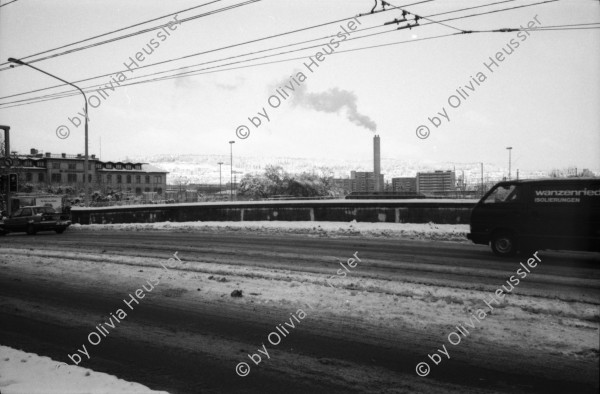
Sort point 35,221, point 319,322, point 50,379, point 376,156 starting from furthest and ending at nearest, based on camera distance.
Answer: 1. point 376,156
2. point 35,221
3. point 319,322
4. point 50,379

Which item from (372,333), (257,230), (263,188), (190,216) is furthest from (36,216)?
(263,188)

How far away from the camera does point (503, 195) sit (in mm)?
10695

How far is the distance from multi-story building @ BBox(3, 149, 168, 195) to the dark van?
8817 cm

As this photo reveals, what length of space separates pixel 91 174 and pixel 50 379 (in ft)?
333

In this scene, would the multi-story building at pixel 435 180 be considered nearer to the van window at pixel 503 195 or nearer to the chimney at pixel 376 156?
the chimney at pixel 376 156

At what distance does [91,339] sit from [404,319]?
4.18 m

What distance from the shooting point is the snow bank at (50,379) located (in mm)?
3564

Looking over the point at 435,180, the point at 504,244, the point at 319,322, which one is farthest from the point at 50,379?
the point at 435,180

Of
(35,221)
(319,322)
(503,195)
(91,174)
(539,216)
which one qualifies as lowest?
(319,322)

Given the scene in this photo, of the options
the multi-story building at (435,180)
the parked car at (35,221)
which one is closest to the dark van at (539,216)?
the parked car at (35,221)

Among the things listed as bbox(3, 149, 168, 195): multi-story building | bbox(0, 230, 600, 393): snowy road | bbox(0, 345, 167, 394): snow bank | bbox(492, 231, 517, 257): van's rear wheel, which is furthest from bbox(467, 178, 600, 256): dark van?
bbox(3, 149, 168, 195): multi-story building

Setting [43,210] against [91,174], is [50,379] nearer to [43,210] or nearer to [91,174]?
[43,210]

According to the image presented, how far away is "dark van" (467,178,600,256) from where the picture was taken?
938cm

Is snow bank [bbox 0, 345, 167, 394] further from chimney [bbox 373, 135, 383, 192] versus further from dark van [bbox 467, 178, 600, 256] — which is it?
chimney [bbox 373, 135, 383, 192]
